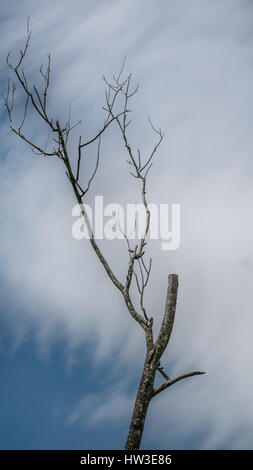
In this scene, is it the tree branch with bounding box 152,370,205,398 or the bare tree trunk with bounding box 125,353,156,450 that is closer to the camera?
the bare tree trunk with bounding box 125,353,156,450

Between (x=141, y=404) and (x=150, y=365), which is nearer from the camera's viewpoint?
(x=141, y=404)

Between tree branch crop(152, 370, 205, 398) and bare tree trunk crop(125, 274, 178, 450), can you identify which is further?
Result: tree branch crop(152, 370, 205, 398)

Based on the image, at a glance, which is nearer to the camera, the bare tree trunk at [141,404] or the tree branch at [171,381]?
the bare tree trunk at [141,404]

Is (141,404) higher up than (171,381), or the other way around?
(171,381)

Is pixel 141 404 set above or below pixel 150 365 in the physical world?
below

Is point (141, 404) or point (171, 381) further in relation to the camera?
point (171, 381)

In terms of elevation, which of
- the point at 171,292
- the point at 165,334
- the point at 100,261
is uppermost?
the point at 100,261

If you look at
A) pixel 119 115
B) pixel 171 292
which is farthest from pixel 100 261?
pixel 119 115

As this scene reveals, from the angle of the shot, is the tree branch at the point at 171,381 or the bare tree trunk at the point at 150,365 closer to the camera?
the bare tree trunk at the point at 150,365
